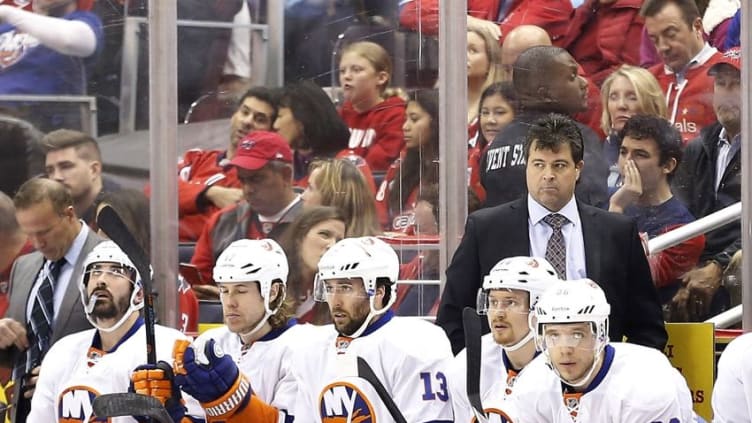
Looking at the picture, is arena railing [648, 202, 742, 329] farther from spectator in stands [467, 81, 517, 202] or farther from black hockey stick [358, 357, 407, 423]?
black hockey stick [358, 357, 407, 423]

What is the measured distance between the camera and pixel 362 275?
496cm

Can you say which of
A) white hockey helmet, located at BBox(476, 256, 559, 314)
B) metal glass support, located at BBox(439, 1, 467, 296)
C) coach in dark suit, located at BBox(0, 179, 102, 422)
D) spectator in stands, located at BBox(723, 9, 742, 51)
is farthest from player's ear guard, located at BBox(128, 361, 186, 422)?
spectator in stands, located at BBox(723, 9, 742, 51)

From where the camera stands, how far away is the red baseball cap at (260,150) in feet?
18.7

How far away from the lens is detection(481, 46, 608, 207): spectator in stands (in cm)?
552

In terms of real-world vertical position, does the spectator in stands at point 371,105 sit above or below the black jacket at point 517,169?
above

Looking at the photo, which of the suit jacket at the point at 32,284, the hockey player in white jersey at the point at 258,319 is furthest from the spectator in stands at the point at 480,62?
the suit jacket at the point at 32,284

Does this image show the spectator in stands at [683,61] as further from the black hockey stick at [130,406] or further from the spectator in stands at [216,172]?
Answer: the black hockey stick at [130,406]

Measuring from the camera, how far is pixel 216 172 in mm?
5699

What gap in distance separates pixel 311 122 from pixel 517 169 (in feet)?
2.29

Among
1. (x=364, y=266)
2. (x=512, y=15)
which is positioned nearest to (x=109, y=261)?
(x=364, y=266)

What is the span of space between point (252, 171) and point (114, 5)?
0.70 metres

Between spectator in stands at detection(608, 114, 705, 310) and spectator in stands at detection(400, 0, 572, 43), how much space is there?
15.3 inches

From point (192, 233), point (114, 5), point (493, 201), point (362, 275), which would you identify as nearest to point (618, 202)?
point (493, 201)

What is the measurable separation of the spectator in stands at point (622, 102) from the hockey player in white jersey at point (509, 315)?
2.92 feet
